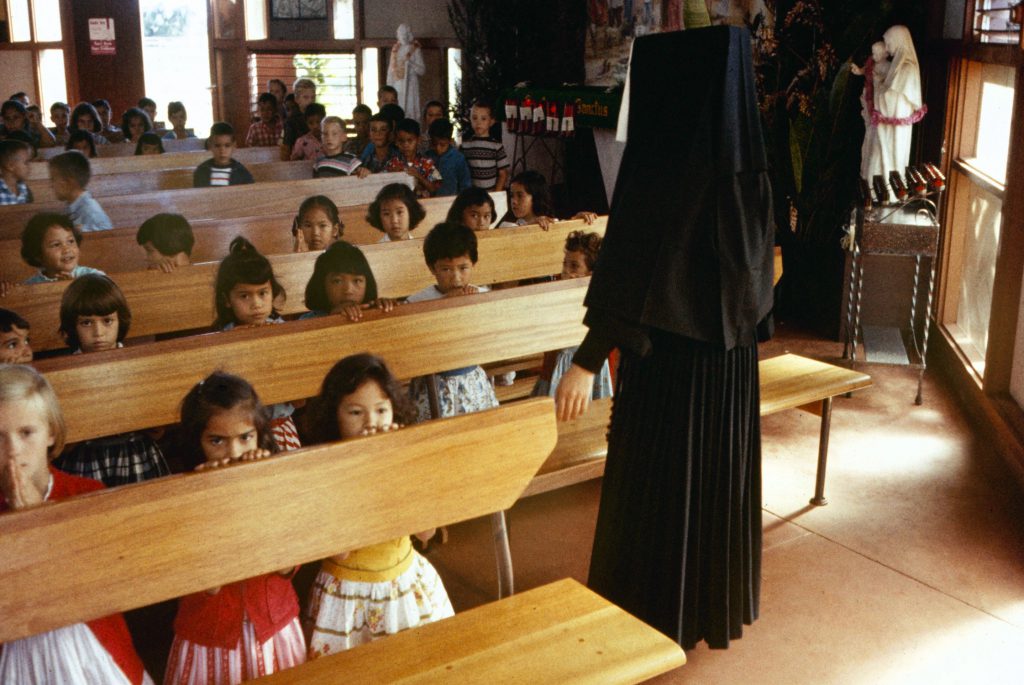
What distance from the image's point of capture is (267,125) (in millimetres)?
12484

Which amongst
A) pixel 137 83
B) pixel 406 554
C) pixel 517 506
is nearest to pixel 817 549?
pixel 517 506

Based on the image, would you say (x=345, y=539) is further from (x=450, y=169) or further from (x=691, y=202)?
(x=450, y=169)

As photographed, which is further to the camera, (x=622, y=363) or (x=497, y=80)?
(x=497, y=80)

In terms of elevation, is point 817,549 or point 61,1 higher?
point 61,1

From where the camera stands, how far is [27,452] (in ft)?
8.09

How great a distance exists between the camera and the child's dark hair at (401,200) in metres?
5.80

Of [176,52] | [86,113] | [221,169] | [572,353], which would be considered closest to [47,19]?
[176,52]

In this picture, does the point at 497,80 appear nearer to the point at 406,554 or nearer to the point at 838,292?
the point at 838,292

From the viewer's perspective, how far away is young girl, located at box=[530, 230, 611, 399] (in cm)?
452

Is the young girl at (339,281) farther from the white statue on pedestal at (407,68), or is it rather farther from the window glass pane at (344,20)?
the window glass pane at (344,20)

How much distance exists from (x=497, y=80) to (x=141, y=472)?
358 inches

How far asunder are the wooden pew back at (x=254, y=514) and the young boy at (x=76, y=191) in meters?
4.24

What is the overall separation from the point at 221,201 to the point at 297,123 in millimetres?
5110

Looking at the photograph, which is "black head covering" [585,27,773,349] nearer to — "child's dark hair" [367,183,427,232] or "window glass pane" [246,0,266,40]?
"child's dark hair" [367,183,427,232]
